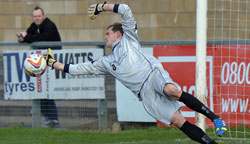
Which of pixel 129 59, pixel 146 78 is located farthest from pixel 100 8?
pixel 146 78

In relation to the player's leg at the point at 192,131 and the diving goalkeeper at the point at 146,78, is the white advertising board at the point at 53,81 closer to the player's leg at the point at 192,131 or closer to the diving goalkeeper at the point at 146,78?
the diving goalkeeper at the point at 146,78

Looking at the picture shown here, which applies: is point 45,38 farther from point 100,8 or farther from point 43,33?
point 100,8

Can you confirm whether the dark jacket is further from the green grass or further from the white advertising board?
the green grass

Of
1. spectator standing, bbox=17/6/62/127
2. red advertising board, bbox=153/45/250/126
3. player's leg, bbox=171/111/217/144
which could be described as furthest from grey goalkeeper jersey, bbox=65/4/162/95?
spectator standing, bbox=17/6/62/127

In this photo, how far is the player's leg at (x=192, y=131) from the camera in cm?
727

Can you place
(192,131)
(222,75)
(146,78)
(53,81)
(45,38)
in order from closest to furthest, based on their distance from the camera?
(192,131)
(146,78)
(222,75)
(53,81)
(45,38)

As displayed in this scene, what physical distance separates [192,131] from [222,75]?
2962mm

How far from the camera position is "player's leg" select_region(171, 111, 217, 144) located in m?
7.27

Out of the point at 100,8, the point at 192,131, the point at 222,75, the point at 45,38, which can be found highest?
the point at 100,8

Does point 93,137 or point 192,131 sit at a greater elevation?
point 192,131

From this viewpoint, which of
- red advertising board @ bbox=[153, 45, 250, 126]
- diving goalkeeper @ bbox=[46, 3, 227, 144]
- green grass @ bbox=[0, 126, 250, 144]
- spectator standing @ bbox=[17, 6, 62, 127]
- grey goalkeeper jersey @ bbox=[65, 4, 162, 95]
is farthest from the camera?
spectator standing @ bbox=[17, 6, 62, 127]

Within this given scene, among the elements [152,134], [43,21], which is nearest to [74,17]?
[43,21]

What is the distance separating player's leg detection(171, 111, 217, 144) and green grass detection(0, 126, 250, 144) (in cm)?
Answer: 171

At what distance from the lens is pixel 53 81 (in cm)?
1099
